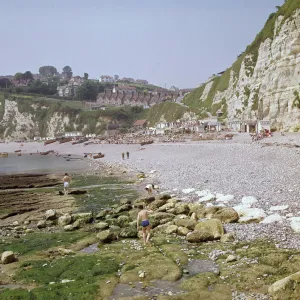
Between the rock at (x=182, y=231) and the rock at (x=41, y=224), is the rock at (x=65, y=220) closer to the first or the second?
the rock at (x=41, y=224)

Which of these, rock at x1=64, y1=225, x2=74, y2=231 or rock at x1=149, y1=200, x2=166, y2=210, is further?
rock at x1=149, y1=200, x2=166, y2=210

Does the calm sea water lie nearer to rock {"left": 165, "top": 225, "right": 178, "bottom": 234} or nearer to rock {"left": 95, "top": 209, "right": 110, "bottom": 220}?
rock {"left": 95, "top": 209, "right": 110, "bottom": 220}

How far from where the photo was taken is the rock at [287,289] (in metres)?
8.76

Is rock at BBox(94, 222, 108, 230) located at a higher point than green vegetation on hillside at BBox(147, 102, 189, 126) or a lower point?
lower

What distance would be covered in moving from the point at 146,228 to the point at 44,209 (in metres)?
11.5

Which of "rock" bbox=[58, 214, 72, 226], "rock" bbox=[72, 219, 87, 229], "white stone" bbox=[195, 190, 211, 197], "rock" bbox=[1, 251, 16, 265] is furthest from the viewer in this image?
"white stone" bbox=[195, 190, 211, 197]

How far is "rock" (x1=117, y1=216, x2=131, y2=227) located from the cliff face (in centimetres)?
4567

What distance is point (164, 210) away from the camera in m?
20.8

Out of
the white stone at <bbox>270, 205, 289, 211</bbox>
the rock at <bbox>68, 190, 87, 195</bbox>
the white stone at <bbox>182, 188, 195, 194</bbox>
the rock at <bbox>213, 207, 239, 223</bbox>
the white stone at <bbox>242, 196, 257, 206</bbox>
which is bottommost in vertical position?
the rock at <bbox>68, 190, 87, 195</bbox>

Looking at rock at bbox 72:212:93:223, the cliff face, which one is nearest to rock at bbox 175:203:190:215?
rock at bbox 72:212:93:223

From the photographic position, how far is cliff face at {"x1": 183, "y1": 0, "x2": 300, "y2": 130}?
6112 centimetres

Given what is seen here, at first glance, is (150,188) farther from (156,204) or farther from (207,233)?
(207,233)

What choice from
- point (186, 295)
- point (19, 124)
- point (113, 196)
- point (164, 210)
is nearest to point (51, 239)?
point (164, 210)

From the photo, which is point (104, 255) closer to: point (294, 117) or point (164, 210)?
point (164, 210)
